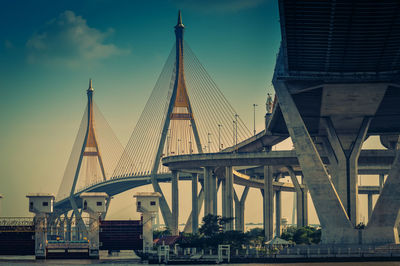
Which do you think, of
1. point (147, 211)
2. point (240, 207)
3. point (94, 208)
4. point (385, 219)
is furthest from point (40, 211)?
point (240, 207)

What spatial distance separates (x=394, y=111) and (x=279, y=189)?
7695 centimetres

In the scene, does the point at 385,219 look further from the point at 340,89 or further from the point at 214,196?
the point at 214,196

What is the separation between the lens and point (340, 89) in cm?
8281

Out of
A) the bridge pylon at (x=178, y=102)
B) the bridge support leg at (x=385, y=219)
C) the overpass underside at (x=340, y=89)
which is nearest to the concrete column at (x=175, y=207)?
the bridge pylon at (x=178, y=102)

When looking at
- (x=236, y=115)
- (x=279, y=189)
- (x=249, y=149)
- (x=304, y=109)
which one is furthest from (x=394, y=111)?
(x=279, y=189)

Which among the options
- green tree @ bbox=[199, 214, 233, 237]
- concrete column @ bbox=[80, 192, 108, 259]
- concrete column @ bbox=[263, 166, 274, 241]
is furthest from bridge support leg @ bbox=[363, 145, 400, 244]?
concrete column @ bbox=[263, 166, 274, 241]

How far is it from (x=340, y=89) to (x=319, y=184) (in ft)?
32.1

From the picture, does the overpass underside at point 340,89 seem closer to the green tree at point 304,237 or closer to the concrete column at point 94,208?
the green tree at point 304,237

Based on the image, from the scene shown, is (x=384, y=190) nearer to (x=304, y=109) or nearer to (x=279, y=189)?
(x=304, y=109)

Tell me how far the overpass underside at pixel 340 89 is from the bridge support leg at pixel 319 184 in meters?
0.10

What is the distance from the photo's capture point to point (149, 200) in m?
101

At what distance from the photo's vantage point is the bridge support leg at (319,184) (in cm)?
8125

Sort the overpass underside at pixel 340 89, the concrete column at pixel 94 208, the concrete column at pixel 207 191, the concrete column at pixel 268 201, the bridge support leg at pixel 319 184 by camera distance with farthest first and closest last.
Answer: the concrete column at pixel 268 201 < the concrete column at pixel 207 191 < the concrete column at pixel 94 208 < the bridge support leg at pixel 319 184 < the overpass underside at pixel 340 89

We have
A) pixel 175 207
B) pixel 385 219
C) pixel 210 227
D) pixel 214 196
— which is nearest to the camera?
pixel 385 219
